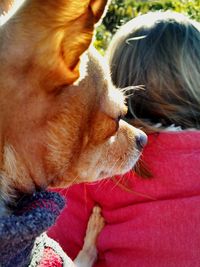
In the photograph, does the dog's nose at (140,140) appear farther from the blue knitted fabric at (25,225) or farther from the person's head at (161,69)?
the blue knitted fabric at (25,225)

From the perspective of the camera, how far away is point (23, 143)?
192 centimetres

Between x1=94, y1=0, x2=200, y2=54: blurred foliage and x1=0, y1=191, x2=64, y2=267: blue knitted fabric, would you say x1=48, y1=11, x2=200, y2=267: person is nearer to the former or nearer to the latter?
x1=0, y1=191, x2=64, y2=267: blue knitted fabric

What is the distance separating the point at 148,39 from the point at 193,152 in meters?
0.72

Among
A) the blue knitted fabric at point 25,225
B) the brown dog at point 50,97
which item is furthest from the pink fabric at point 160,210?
the blue knitted fabric at point 25,225

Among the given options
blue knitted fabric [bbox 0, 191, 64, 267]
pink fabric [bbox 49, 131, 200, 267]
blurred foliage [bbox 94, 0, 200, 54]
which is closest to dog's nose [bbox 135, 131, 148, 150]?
pink fabric [bbox 49, 131, 200, 267]

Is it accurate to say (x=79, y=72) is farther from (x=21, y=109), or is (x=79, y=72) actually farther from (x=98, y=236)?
(x=98, y=236)

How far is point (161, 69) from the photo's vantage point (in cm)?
329

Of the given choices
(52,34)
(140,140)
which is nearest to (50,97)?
(52,34)

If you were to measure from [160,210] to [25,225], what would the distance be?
133 centimetres

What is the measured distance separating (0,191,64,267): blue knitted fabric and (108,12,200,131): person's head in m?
1.21

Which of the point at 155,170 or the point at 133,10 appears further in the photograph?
the point at 133,10

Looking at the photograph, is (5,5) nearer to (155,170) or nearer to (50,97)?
(50,97)

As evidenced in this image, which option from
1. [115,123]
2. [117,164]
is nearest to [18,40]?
[115,123]

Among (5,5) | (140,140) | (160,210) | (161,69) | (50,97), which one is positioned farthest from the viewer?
(161,69)
